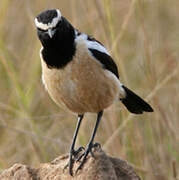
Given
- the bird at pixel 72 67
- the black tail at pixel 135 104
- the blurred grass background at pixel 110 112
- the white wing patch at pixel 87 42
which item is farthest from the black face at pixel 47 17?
the black tail at pixel 135 104

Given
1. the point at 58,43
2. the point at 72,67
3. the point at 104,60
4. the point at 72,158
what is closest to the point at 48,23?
the point at 58,43

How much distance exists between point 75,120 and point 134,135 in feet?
2.91

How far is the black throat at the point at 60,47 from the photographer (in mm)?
4559

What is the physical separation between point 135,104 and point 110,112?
27cm

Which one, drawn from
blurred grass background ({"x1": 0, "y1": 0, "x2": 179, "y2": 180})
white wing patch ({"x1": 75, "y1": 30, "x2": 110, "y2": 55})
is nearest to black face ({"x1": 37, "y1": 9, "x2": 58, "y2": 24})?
white wing patch ({"x1": 75, "y1": 30, "x2": 110, "y2": 55})

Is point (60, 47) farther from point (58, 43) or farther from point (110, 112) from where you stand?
point (110, 112)

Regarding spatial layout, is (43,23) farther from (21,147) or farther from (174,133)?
(21,147)

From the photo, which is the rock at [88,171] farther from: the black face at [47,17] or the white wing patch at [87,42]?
the black face at [47,17]

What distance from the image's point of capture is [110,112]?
224 inches

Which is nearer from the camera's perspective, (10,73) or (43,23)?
(43,23)

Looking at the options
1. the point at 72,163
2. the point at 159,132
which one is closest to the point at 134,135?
the point at 159,132

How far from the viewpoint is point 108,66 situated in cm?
496

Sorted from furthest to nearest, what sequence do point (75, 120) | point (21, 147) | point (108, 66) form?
point (21, 147)
point (75, 120)
point (108, 66)

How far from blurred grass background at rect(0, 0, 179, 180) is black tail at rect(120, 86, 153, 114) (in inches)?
2.9
